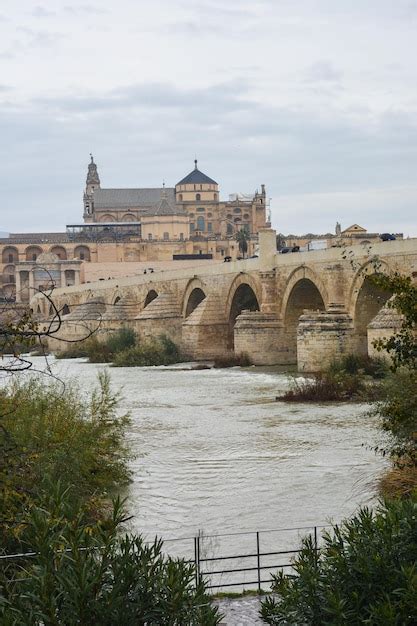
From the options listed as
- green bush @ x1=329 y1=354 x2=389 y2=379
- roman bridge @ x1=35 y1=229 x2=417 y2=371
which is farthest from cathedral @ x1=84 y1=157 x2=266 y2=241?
green bush @ x1=329 y1=354 x2=389 y2=379

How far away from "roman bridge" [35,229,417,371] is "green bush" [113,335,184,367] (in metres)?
0.79

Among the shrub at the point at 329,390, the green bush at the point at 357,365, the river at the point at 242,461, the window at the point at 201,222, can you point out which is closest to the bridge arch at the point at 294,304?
the green bush at the point at 357,365

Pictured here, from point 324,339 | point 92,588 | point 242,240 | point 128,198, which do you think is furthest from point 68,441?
point 128,198

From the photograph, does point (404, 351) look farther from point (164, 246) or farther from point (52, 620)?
point (164, 246)

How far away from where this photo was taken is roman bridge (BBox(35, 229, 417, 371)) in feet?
93.6

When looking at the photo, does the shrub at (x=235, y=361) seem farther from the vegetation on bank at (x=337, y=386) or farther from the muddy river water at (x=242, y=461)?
the vegetation on bank at (x=337, y=386)

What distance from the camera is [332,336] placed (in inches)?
1124

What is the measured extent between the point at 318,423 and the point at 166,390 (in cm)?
810

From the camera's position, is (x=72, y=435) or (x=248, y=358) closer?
(x=72, y=435)

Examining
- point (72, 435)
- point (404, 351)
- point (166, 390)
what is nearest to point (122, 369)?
point (166, 390)

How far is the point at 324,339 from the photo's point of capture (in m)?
28.5

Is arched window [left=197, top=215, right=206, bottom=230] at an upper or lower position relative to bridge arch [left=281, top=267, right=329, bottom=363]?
upper

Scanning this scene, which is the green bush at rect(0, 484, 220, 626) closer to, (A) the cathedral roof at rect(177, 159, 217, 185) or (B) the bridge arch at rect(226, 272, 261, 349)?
(B) the bridge arch at rect(226, 272, 261, 349)

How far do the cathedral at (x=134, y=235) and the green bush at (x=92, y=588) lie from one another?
64063 millimetres
